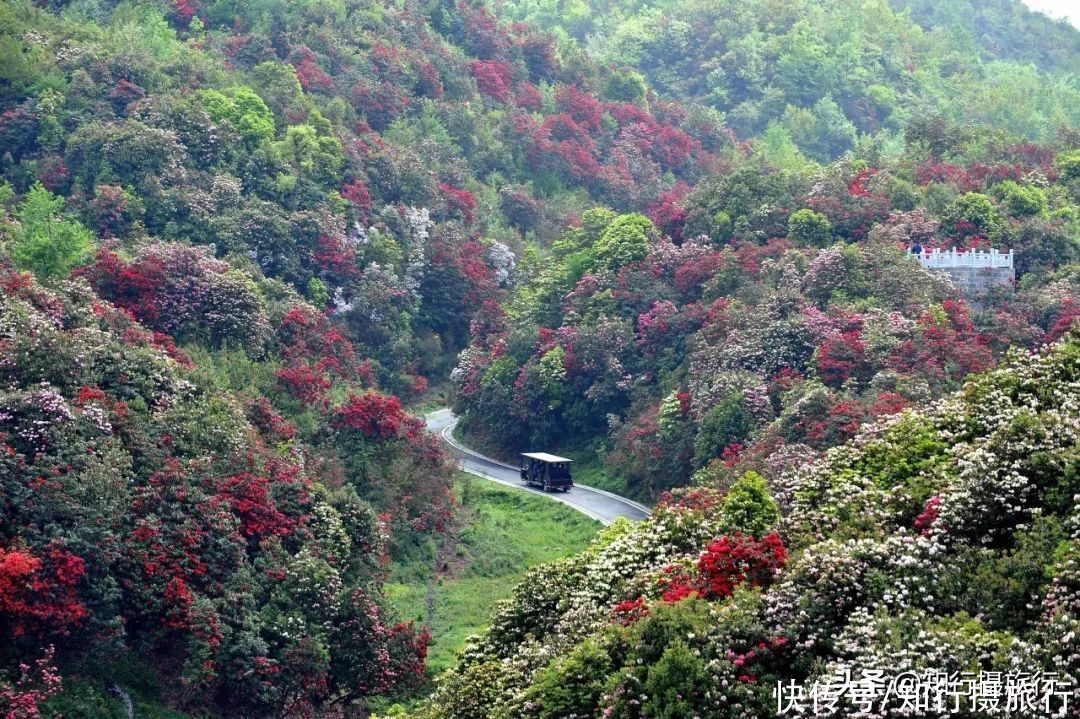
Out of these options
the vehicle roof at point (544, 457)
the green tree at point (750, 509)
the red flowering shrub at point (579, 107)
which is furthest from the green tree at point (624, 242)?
the green tree at point (750, 509)

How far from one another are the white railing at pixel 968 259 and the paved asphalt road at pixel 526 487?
1434cm

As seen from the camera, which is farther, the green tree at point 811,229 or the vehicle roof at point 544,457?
the green tree at point 811,229

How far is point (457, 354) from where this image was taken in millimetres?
70000

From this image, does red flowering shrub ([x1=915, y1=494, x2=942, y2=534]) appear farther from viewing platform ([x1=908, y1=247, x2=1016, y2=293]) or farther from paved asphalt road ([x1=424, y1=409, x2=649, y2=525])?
viewing platform ([x1=908, y1=247, x2=1016, y2=293])

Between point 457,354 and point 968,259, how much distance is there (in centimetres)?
2451

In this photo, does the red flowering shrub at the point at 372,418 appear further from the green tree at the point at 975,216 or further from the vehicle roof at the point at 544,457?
the green tree at the point at 975,216

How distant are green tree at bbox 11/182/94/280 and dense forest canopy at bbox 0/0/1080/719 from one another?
0.48 feet

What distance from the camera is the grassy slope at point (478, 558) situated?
4331cm

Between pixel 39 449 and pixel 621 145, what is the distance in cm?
5270

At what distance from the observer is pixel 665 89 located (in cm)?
10531

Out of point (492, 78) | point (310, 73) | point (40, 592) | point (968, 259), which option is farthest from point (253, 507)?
point (492, 78)

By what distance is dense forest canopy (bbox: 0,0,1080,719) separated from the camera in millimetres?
27219

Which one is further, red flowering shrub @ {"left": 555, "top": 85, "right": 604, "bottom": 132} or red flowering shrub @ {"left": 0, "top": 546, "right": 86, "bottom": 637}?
red flowering shrub @ {"left": 555, "top": 85, "right": 604, "bottom": 132}

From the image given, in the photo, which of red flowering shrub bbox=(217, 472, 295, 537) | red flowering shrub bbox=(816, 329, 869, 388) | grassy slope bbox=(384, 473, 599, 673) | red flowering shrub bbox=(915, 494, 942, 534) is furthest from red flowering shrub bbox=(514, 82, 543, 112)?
red flowering shrub bbox=(915, 494, 942, 534)
